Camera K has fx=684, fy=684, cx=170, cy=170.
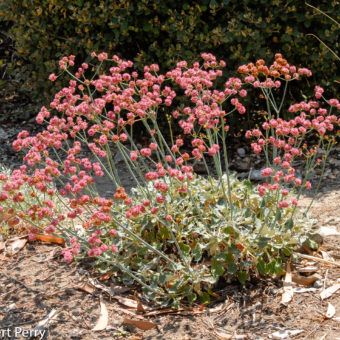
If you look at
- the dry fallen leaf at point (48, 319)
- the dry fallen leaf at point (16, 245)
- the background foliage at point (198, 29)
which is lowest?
the dry fallen leaf at point (48, 319)

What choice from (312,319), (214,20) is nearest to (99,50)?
(214,20)

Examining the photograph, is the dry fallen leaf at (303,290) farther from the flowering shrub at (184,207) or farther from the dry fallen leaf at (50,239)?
the dry fallen leaf at (50,239)

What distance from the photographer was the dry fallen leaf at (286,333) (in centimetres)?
314

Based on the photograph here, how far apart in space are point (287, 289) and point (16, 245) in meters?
1.62

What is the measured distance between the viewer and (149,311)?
339 cm

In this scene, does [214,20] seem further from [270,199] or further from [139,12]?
[270,199]

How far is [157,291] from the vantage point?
133 inches

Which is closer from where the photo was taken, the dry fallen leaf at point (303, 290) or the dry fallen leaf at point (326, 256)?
the dry fallen leaf at point (303, 290)

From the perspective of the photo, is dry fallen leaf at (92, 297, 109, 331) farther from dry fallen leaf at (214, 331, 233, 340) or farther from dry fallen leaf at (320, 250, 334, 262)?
dry fallen leaf at (320, 250, 334, 262)

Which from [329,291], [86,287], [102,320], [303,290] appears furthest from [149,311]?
[329,291]

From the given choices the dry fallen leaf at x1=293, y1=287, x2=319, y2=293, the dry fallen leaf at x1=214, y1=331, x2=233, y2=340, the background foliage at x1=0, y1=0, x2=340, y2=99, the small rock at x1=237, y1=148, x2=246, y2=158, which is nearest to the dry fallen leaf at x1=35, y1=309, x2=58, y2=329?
the dry fallen leaf at x1=214, y1=331, x2=233, y2=340

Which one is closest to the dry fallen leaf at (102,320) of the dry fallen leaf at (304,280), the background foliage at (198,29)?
the dry fallen leaf at (304,280)

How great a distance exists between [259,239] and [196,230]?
33 cm

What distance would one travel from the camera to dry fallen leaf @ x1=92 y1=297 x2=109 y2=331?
329 cm
